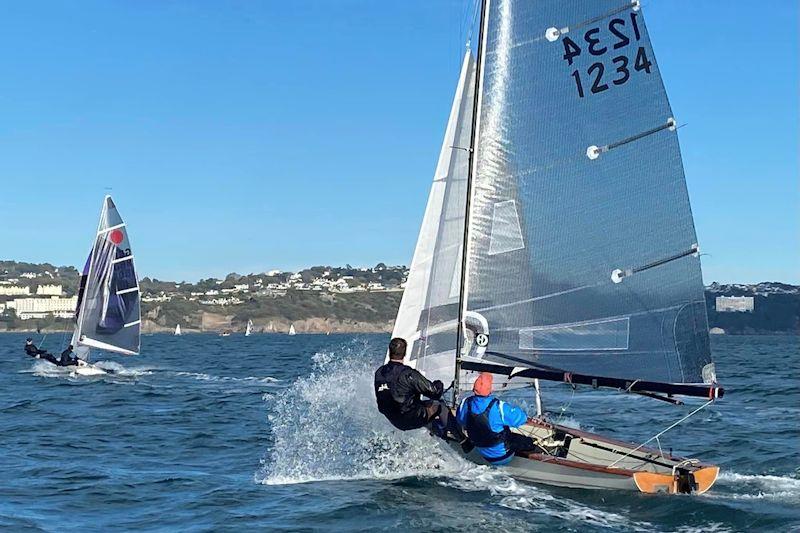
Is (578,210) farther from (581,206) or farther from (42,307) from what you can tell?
(42,307)

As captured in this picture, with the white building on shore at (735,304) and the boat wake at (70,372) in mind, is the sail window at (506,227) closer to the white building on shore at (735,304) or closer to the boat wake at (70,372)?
the boat wake at (70,372)

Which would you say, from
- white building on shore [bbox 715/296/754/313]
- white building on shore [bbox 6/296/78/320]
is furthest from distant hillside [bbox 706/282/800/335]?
white building on shore [bbox 6/296/78/320]

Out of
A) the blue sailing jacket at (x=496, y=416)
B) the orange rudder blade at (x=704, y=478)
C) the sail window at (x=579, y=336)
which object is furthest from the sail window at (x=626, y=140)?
the orange rudder blade at (x=704, y=478)

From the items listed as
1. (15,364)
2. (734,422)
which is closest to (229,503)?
(734,422)

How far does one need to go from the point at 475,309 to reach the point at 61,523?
5173mm

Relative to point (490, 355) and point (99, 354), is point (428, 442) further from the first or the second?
point (99, 354)

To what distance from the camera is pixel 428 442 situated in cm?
1273

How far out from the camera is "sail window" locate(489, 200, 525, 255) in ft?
39.8

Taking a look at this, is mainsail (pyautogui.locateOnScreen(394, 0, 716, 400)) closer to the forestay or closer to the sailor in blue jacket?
the forestay

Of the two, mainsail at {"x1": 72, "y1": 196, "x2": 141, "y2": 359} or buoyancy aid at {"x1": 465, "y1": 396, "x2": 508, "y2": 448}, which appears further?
mainsail at {"x1": 72, "y1": 196, "x2": 141, "y2": 359}

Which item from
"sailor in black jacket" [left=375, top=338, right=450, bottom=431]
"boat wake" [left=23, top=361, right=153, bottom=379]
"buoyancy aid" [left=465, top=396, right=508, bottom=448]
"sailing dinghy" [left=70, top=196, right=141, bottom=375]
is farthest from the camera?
"sailing dinghy" [left=70, top=196, right=141, bottom=375]

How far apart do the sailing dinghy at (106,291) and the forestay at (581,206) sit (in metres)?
25.9

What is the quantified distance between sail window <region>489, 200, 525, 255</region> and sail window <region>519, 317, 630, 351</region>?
3.36 feet

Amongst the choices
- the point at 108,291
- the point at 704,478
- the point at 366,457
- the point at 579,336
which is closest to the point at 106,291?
the point at 108,291
